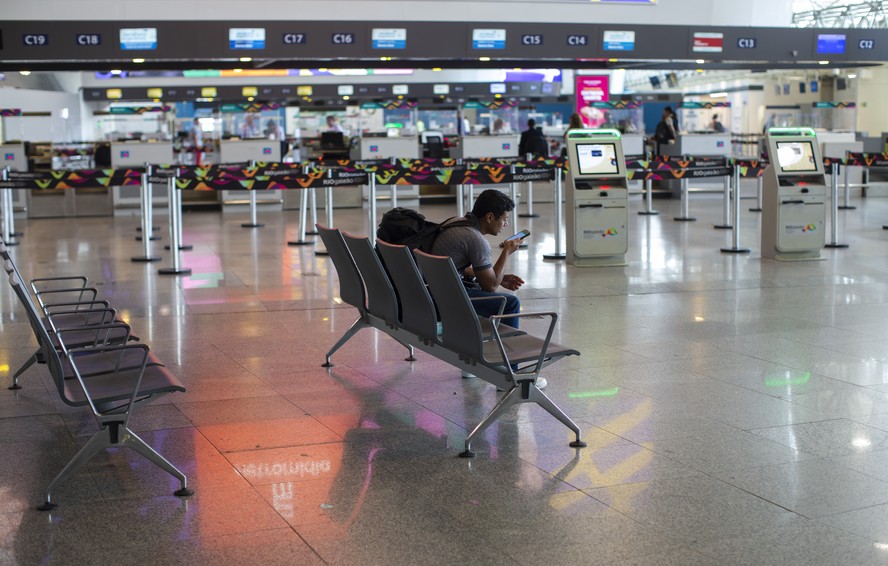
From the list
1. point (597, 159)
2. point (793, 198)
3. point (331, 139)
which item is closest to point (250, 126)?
point (331, 139)

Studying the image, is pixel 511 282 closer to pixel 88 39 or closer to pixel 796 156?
pixel 796 156

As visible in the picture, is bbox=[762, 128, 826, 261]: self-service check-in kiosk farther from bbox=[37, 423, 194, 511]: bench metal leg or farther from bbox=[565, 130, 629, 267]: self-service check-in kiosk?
bbox=[37, 423, 194, 511]: bench metal leg

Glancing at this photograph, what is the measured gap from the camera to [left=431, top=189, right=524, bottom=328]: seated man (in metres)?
5.90

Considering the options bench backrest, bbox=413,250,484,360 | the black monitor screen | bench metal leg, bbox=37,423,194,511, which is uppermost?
the black monitor screen

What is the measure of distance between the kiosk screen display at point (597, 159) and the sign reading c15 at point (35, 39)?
827cm

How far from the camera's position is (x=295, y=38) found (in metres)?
15.7

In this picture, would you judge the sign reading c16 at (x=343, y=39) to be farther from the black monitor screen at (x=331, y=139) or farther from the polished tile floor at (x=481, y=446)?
the polished tile floor at (x=481, y=446)

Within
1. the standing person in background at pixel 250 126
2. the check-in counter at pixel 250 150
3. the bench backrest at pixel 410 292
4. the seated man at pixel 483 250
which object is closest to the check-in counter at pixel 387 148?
the check-in counter at pixel 250 150

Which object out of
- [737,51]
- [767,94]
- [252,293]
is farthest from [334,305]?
[767,94]

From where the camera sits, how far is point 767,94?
1549 inches

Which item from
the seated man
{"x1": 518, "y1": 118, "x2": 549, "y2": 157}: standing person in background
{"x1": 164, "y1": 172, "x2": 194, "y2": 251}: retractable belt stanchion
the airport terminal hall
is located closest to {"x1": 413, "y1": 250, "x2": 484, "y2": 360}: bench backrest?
the airport terminal hall

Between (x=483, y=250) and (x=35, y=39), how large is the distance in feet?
37.3

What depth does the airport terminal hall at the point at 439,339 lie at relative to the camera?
4016 millimetres

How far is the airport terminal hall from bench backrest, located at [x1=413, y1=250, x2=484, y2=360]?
2 cm
